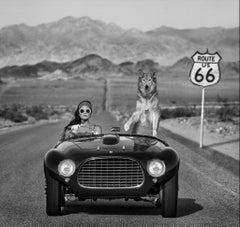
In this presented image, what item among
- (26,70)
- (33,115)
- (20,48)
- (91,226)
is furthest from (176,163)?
(33,115)

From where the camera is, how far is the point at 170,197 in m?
4.90

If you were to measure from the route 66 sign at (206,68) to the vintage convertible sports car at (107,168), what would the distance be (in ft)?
5.69

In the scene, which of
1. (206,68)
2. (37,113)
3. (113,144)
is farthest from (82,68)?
(37,113)

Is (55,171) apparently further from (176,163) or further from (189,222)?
(189,222)

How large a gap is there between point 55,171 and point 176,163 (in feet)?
2.78

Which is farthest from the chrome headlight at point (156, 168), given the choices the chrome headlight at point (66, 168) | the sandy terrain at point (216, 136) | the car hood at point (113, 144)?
the sandy terrain at point (216, 136)

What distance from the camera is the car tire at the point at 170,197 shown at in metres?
4.86

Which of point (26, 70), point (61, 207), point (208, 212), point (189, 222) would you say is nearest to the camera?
point (61, 207)

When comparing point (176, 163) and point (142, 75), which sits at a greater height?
point (142, 75)

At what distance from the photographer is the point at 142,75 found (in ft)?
15.8

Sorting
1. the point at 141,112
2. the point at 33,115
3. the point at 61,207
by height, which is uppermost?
the point at 141,112

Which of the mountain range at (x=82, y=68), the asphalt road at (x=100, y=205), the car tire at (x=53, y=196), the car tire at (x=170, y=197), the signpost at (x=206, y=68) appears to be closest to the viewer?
the car tire at (x=53, y=196)

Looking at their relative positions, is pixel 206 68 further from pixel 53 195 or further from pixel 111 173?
pixel 53 195

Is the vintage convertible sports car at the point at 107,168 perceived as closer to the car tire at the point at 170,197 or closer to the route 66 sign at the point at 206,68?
the car tire at the point at 170,197
